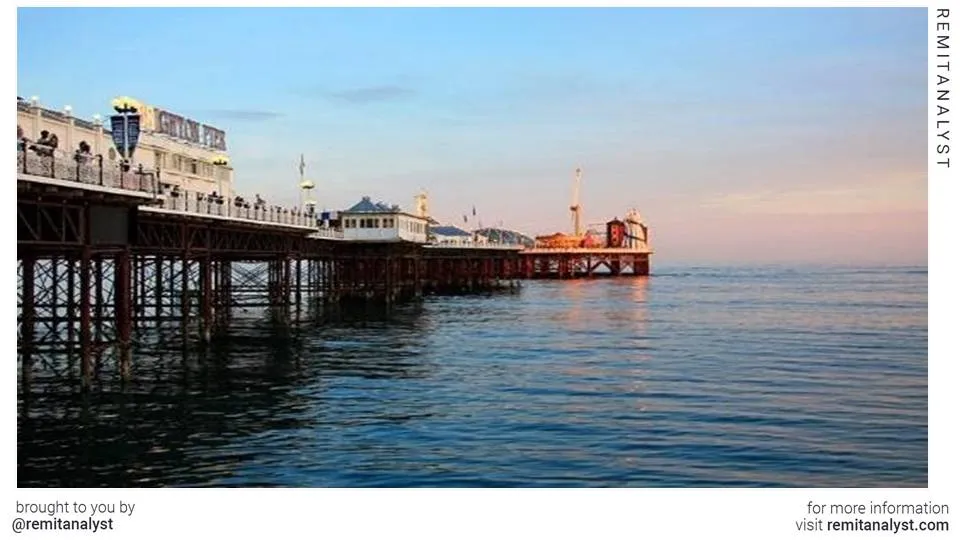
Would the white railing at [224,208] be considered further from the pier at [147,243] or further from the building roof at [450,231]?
the building roof at [450,231]

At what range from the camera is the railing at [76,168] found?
88.2ft

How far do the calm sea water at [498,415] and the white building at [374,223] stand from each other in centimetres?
4030

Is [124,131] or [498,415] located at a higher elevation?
[124,131]

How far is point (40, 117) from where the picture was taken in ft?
113

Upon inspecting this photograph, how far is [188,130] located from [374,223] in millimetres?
40621

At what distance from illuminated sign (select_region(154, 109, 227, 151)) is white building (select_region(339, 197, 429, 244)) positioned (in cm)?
3311

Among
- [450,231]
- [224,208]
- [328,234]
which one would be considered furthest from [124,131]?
[450,231]

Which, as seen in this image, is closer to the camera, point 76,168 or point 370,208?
point 76,168

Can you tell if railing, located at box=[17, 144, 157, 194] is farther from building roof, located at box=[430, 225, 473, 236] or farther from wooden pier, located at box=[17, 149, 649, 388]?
building roof, located at box=[430, 225, 473, 236]

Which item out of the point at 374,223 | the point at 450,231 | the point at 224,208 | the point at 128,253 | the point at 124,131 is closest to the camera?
the point at 128,253

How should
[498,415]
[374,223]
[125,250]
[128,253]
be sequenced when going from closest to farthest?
1. [498,415]
2. [125,250]
3. [128,253]
4. [374,223]

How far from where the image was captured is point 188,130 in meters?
56.9

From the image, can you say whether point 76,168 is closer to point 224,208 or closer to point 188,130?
point 224,208
